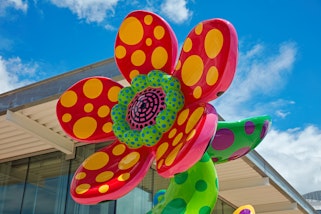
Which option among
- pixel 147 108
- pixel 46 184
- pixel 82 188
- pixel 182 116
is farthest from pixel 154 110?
pixel 46 184

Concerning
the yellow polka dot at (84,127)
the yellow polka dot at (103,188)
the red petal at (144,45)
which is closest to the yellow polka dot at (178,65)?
the red petal at (144,45)

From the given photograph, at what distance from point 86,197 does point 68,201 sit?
Answer: 216 inches

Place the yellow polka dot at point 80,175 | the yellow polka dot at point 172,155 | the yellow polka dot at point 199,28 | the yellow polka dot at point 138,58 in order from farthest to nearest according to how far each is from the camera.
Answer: the yellow polka dot at point 138,58 → the yellow polka dot at point 80,175 → the yellow polka dot at point 199,28 → the yellow polka dot at point 172,155

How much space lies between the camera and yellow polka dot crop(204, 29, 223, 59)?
10.8 ft

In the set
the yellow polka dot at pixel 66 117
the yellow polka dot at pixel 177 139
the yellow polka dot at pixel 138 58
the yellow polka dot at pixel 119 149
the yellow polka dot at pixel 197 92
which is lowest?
the yellow polka dot at pixel 177 139

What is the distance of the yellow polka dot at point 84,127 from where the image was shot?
4117 millimetres

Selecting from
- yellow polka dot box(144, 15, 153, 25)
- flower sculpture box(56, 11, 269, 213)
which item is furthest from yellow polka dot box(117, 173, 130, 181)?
yellow polka dot box(144, 15, 153, 25)

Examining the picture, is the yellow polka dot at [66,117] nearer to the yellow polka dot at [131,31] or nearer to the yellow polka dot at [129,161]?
the yellow polka dot at [129,161]

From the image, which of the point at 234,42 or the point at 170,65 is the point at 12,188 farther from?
the point at 234,42

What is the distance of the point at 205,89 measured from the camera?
342cm

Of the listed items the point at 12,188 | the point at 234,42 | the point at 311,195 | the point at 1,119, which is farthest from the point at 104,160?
the point at 311,195

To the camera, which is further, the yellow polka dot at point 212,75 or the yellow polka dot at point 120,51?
the yellow polka dot at point 120,51

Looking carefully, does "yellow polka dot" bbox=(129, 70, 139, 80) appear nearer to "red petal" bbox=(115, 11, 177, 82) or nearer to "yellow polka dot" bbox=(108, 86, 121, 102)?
"red petal" bbox=(115, 11, 177, 82)

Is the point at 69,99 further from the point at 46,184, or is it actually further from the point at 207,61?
the point at 46,184
